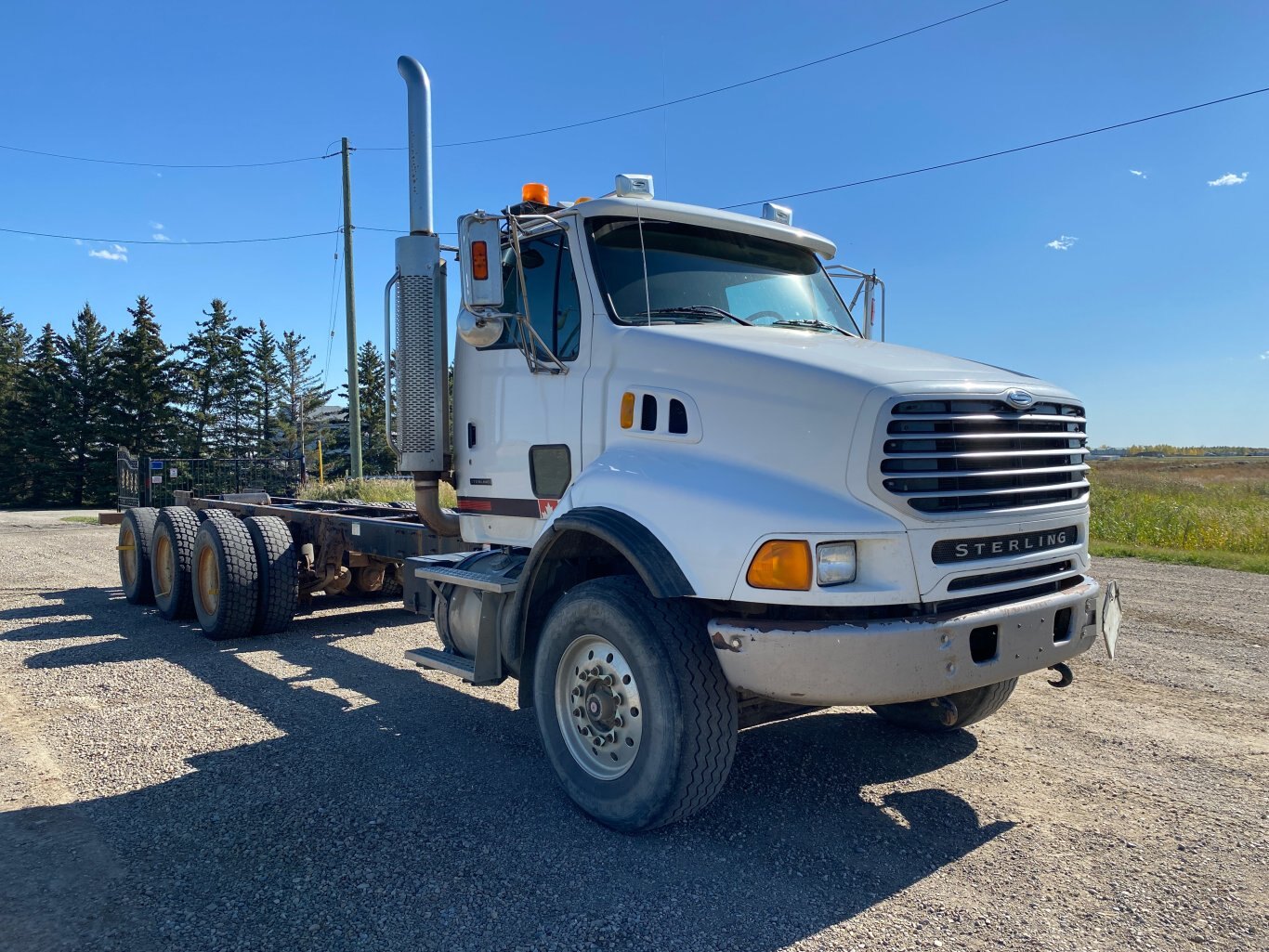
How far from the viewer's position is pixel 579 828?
12.4ft

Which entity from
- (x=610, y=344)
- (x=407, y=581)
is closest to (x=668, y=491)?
(x=610, y=344)

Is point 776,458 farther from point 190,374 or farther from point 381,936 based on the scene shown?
point 190,374

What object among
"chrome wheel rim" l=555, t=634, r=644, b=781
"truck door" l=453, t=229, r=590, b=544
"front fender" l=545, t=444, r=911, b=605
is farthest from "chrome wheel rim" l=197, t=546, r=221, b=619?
"front fender" l=545, t=444, r=911, b=605

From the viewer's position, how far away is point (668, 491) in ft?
11.8

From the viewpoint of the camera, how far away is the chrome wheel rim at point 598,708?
372 cm

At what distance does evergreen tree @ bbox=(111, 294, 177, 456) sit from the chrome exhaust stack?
46860 mm

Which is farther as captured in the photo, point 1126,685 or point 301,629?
point 301,629

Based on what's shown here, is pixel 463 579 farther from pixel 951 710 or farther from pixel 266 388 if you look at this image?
pixel 266 388

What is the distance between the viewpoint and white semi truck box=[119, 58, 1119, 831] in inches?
128

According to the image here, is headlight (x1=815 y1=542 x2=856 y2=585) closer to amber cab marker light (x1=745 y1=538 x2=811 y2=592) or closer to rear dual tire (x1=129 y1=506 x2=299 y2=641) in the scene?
amber cab marker light (x1=745 y1=538 x2=811 y2=592)

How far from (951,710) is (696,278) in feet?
8.39

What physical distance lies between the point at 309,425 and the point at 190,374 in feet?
53.0

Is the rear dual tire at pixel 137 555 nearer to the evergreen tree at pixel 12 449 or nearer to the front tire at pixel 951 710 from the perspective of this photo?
the front tire at pixel 951 710

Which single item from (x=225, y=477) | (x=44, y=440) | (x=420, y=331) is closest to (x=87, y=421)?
(x=44, y=440)
